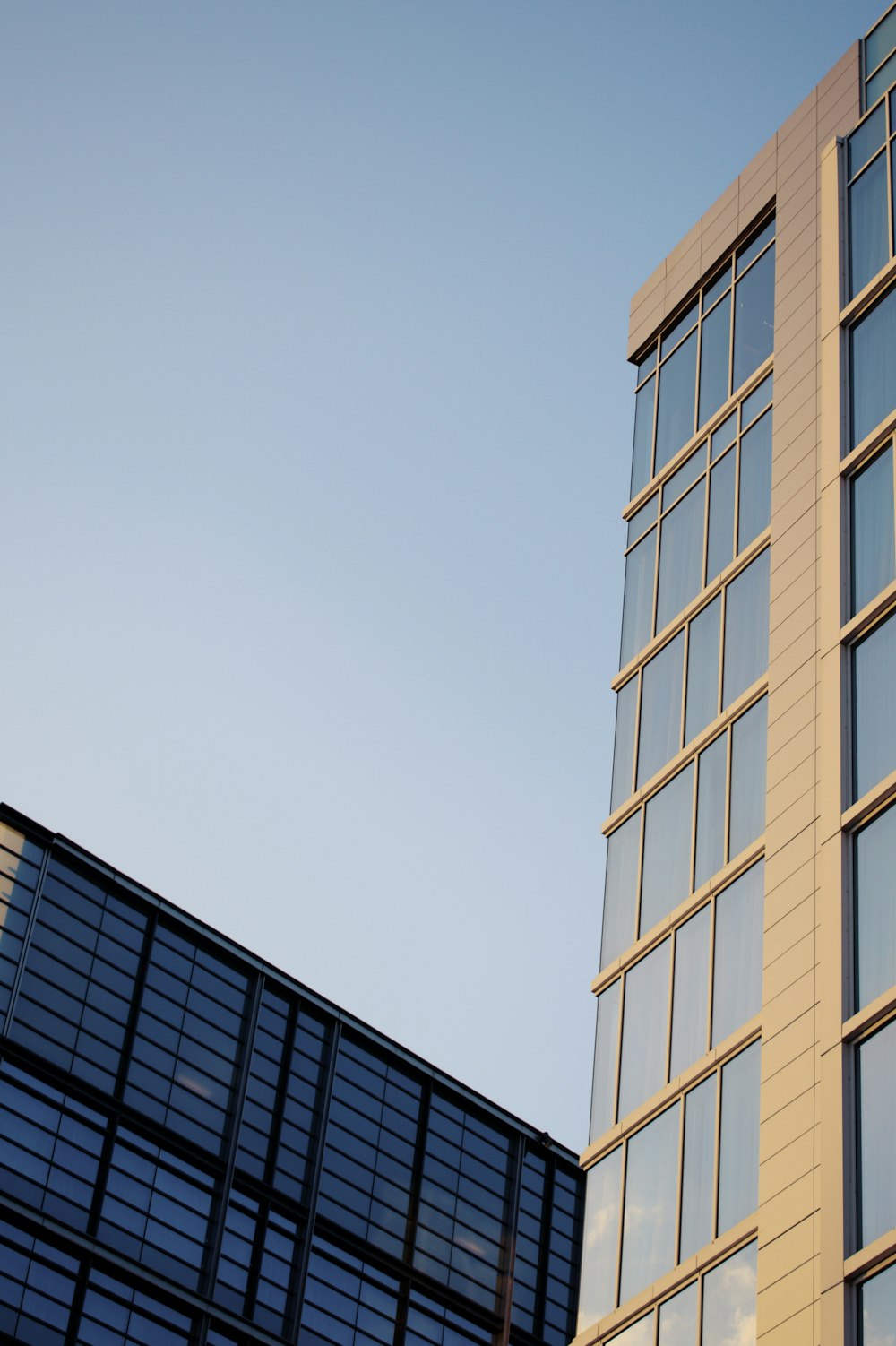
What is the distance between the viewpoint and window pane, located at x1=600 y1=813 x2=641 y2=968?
130ft

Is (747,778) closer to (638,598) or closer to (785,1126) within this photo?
(785,1126)

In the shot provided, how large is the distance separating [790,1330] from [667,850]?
38.4 feet

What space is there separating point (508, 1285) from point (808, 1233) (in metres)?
43.1

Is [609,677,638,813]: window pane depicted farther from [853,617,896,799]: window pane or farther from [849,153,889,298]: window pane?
[849,153,889,298]: window pane

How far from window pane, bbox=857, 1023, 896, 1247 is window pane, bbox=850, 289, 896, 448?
11.7m

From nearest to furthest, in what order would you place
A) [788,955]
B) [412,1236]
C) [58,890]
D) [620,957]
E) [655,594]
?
1. [788,955]
2. [620,957]
3. [655,594]
4. [58,890]
5. [412,1236]

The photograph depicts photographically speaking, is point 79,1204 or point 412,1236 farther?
point 412,1236

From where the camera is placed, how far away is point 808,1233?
29391 millimetres

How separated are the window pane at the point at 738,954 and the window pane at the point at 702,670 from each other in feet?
14.9

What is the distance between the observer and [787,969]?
32844 millimetres

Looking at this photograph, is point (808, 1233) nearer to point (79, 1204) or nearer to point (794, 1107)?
point (794, 1107)

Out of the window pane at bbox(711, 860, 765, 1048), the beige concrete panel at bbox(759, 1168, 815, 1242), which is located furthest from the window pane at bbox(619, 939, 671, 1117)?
the beige concrete panel at bbox(759, 1168, 815, 1242)

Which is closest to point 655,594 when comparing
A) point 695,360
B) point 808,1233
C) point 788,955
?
point 695,360

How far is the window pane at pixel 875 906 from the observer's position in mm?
30391
